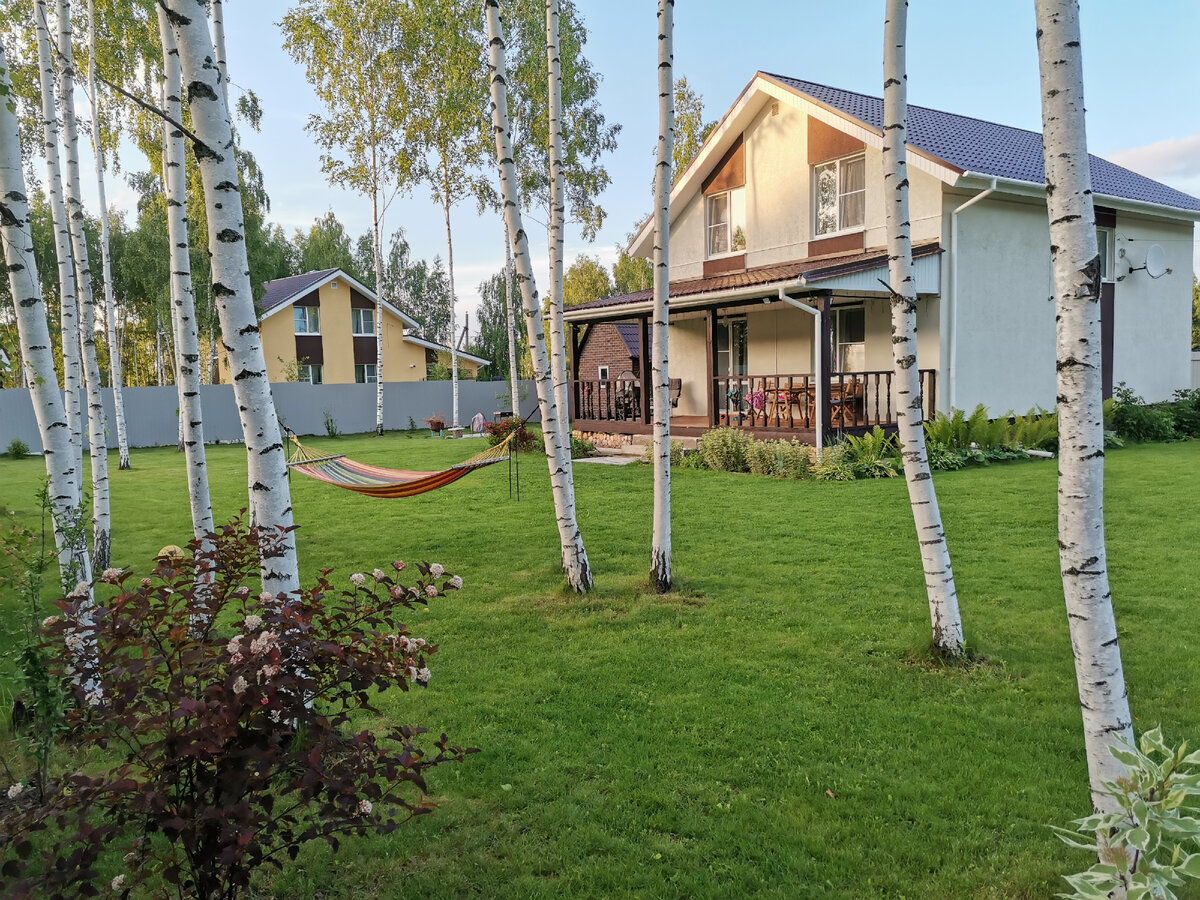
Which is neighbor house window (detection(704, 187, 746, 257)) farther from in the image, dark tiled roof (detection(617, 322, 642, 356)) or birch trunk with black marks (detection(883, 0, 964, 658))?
birch trunk with black marks (detection(883, 0, 964, 658))

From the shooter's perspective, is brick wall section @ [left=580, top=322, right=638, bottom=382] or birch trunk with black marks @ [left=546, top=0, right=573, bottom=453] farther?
brick wall section @ [left=580, top=322, right=638, bottom=382]

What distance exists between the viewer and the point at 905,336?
3.71m

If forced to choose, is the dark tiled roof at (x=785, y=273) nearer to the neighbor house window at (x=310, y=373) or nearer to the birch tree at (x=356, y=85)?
the birch tree at (x=356, y=85)

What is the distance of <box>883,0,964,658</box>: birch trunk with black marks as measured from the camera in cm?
351

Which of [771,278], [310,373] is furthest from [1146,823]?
[310,373]

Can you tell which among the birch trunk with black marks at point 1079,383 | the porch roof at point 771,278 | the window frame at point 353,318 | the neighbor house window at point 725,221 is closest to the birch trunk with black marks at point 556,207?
the birch trunk with black marks at point 1079,383

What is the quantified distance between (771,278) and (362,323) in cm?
2149

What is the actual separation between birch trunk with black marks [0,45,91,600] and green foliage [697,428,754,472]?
8.70 meters

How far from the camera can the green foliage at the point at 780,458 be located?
10492 millimetres

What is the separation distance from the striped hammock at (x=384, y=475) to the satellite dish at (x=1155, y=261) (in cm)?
1268

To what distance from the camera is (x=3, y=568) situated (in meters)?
3.15

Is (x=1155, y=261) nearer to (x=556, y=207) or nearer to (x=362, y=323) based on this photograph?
(x=556, y=207)

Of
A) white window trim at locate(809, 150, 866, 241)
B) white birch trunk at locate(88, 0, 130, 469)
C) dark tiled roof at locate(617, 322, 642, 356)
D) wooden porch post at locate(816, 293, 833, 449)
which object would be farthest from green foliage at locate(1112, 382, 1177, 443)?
white birch trunk at locate(88, 0, 130, 469)

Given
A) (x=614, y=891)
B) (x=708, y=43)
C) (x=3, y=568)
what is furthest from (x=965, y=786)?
(x=708, y=43)
